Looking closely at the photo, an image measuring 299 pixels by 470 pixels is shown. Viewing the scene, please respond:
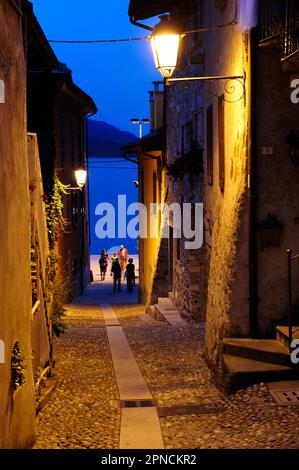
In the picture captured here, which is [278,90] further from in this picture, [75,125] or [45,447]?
[75,125]

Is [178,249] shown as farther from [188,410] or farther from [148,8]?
[188,410]

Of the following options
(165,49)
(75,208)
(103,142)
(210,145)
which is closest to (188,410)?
(165,49)

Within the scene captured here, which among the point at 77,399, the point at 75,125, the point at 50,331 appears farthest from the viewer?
the point at 75,125

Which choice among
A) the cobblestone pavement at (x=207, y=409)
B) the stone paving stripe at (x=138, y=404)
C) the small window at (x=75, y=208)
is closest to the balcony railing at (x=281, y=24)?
the cobblestone pavement at (x=207, y=409)

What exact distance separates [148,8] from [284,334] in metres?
10.7

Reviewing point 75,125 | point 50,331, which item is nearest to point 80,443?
point 50,331

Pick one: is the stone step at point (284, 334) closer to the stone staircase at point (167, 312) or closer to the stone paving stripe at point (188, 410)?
the stone paving stripe at point (188, 410)

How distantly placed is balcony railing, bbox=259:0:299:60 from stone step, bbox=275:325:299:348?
10.6ft

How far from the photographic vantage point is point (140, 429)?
22.1 ft

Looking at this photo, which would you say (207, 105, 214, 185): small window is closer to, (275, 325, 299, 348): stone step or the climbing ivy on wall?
(275, 325, 299, 348): stone step

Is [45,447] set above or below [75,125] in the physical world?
below

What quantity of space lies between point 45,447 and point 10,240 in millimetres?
2024

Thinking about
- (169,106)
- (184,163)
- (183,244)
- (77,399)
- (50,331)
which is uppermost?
(169,106)

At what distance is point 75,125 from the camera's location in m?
27.0
